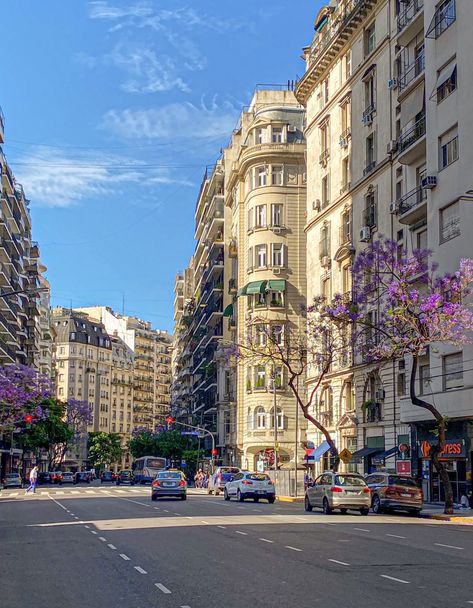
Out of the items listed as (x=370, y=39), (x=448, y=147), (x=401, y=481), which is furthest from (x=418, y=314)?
(x=370, y=39)

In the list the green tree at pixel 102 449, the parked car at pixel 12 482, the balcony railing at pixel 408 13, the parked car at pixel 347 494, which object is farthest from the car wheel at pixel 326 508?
the green tree at pixel 102 449

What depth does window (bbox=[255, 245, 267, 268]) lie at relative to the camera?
7062 cm

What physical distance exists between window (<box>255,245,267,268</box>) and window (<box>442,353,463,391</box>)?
3317 cm

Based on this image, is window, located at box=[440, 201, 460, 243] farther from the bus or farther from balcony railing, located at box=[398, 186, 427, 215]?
the bus

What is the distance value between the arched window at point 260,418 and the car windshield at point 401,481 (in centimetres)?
3694

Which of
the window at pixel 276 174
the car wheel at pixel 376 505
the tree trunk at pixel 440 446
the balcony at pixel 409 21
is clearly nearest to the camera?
the tree trunk at pixel 440 446

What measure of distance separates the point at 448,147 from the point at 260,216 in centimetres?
3317

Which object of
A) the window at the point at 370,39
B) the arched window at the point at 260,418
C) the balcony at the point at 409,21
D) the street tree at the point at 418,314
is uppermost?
the window at the point at 370,39


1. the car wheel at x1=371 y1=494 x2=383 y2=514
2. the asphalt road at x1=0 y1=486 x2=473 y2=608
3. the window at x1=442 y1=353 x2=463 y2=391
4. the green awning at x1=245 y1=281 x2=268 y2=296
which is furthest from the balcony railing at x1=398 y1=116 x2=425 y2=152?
the green awning at x1=245 y1=281 x2=268 y2=296

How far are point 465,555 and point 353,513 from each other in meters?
16.7

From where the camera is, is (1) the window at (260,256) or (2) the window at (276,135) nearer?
(1) the window at (260,256)

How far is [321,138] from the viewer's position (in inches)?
2299

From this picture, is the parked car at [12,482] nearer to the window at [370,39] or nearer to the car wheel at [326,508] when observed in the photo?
the window at [370,39]

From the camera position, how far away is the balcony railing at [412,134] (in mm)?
42425
